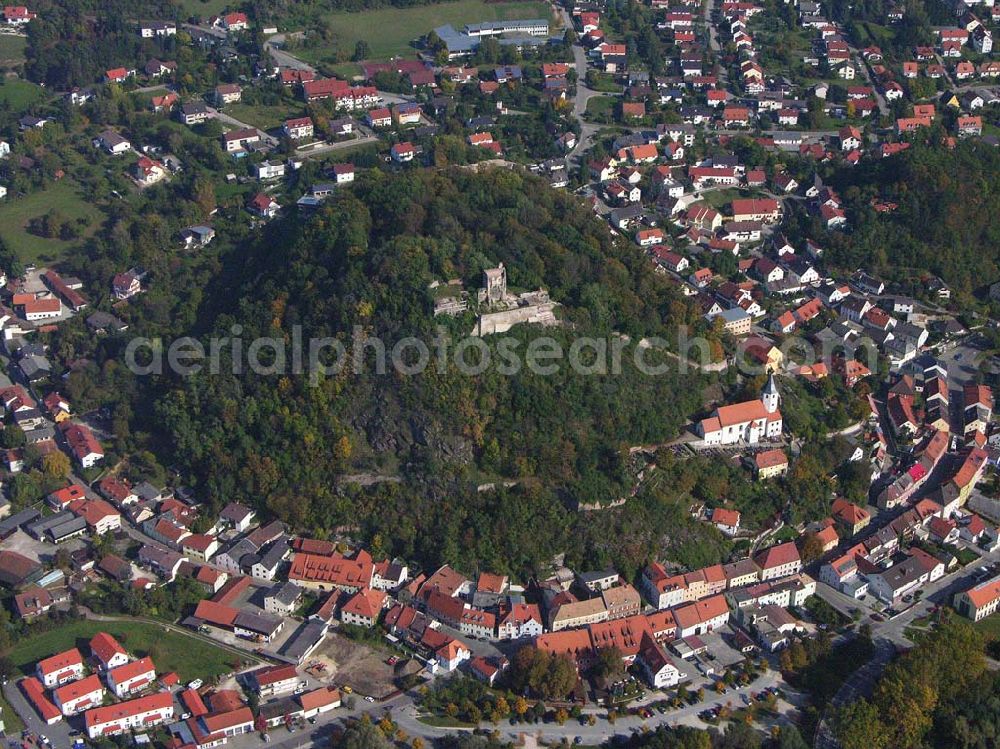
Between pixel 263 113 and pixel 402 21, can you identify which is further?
pixel 402 21

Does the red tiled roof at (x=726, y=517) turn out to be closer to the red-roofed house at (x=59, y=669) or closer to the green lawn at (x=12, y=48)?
the red-roofed house at (x=59, y=669)

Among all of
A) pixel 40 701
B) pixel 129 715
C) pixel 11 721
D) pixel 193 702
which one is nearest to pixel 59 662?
pixel 40 701

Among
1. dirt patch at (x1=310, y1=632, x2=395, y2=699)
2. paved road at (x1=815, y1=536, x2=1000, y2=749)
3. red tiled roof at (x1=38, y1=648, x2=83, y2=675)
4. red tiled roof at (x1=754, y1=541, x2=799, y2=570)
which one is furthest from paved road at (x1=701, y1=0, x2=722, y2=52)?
red tiled roof at (x1=38, y1=648, x2=83, y2=675)

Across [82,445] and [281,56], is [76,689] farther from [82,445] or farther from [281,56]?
[281,56]

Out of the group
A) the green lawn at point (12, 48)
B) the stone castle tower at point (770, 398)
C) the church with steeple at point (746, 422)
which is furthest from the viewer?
the green lawn at point (12, 48)

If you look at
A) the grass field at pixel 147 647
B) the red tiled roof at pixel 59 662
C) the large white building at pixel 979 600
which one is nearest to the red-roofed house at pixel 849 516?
the large white building at pixel 979 600

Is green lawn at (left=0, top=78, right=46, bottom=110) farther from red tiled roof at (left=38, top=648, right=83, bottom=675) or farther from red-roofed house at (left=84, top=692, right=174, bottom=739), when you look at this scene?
red-roofed house at (left=84, top=692, right=174, bottom=739)
